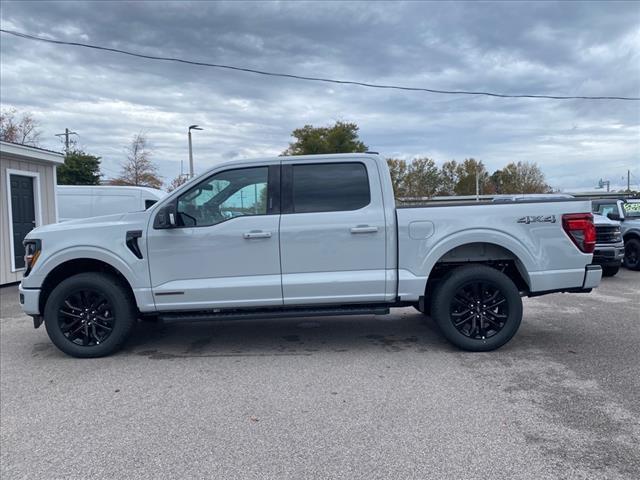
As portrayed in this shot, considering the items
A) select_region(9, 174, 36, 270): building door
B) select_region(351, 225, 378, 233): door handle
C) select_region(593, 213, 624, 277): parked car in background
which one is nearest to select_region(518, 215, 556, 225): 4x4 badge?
select_region(351, 225, 378, 233): door handle

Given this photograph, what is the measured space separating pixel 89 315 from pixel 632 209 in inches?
536

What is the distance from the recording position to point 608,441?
328 cm

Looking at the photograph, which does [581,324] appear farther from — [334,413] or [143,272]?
[143,272]

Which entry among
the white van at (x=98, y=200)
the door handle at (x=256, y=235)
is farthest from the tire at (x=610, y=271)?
the white van at (x=98, y=200)

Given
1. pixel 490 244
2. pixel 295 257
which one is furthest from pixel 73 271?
pixel 490 244

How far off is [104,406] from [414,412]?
8.21 ft

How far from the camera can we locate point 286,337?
6.02m

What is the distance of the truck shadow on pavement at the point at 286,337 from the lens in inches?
216

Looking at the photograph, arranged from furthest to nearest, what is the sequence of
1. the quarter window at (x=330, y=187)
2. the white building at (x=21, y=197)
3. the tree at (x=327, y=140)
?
the tree at (x=327, y=140) < the white building at (x=21, y=197) < the quarter window at (x=330, y=187)

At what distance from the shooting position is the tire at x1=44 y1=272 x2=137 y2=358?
5.16 metres

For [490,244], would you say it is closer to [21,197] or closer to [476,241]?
[476,241]

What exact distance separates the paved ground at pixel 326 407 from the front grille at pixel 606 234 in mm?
4975

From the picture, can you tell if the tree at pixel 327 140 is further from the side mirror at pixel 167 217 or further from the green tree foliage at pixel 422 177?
the side mirror at pixel 167 217

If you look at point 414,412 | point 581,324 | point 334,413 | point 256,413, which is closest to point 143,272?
point 256,413
